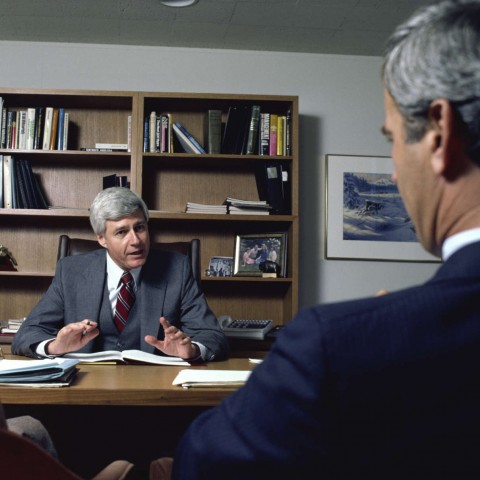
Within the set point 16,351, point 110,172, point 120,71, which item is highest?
point 120,71

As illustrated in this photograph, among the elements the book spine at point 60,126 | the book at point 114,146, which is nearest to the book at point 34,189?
the book spine at point 60,126

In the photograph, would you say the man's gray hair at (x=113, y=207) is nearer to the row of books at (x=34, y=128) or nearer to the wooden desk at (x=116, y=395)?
the wooden desk at (x=116, y=395)

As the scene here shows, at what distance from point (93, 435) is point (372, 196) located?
9.06 feet

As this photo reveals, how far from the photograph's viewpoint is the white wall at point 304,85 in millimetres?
4176

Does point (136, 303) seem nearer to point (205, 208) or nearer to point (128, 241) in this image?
point (128, 241)

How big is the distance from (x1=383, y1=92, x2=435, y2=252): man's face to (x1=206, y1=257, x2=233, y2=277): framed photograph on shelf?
129 inches

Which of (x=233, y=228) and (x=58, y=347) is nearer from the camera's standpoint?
(x=58, y=347)

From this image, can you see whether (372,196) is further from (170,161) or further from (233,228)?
(170,161)

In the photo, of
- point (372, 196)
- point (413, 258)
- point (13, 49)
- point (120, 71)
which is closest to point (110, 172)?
point (120, 71)

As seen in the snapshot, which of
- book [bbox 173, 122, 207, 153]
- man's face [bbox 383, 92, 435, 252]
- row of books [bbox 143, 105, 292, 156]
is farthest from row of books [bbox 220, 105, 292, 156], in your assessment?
man's face [bbox 383, 92, 435, 252]

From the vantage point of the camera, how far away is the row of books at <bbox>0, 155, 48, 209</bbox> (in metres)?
3.73

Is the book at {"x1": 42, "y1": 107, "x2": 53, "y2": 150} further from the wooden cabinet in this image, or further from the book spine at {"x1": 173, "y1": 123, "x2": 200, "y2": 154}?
the book spine at {"x1": 173, "y1": 123, "x2": 200, "y2": 154}

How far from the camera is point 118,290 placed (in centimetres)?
256

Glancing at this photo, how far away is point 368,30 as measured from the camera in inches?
155
